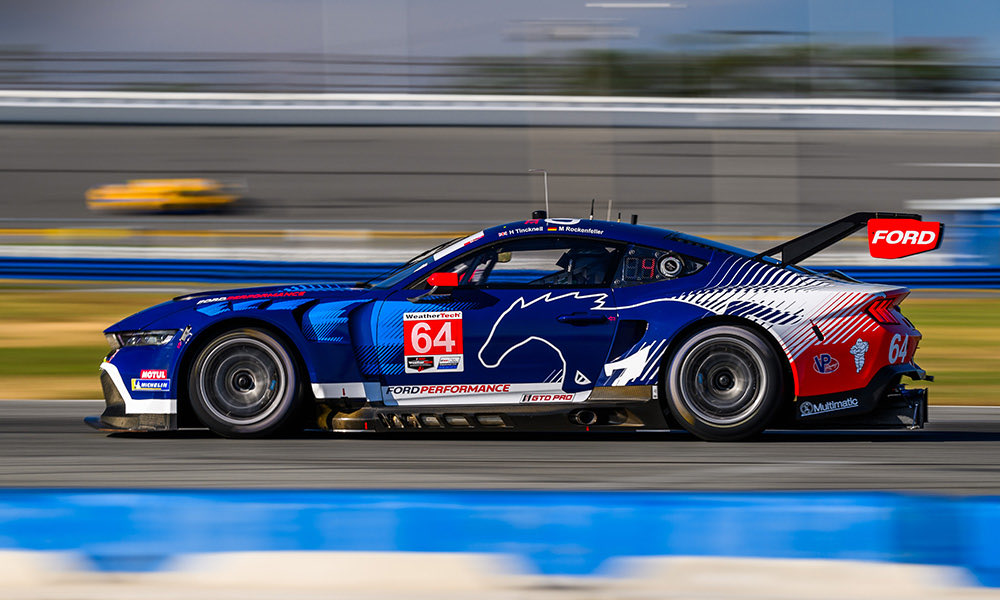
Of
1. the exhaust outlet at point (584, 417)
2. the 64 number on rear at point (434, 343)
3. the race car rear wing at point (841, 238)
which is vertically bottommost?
the exhaust outlet at point (584, 417)

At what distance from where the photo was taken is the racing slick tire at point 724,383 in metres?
6.12

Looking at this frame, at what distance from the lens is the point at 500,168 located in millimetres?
31109

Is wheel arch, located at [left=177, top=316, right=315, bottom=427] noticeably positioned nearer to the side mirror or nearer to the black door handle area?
the side mirror

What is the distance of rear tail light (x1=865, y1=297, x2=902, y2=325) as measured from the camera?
243 inches

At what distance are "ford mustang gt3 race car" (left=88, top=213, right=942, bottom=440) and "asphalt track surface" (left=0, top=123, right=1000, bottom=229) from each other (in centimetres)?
2257

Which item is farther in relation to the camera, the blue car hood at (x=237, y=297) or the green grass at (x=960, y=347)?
the green grass at (x=960, y=347)

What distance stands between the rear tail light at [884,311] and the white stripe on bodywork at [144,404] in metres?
3.54

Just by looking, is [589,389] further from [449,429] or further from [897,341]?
[897,341]

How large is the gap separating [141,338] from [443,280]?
1.57m

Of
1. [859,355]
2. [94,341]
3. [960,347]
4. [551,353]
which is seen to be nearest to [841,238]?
[859,355]

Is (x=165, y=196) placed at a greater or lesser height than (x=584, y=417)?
greater

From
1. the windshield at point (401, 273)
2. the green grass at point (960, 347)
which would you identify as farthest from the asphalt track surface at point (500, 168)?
the windshield at point (401, 273)

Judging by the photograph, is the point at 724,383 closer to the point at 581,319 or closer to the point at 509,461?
the point at 581,319

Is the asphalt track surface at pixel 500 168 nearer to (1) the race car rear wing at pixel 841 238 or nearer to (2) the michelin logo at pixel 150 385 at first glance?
(1) the race car rear wing at pixel 841 238
